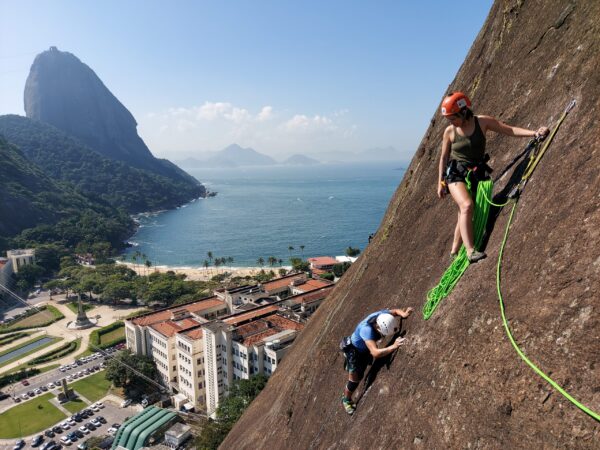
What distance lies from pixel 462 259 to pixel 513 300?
193 centimetres

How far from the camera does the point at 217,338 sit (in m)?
45.2

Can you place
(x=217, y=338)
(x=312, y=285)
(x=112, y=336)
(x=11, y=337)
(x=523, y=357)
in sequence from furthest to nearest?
(x=11, y=337) → (x=112, y=336) → (x=312, y=285) → (x=217, y=338) → (x=523, y=357)

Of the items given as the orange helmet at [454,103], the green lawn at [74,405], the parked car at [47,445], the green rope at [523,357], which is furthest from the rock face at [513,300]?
the green lawn at [74,405]

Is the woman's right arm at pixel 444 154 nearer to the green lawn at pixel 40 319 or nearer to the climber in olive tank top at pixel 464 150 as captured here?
the climber in olive tank top at pixel 464 150

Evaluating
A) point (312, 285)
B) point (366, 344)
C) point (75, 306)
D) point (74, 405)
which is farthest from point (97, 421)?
point (75, 306)

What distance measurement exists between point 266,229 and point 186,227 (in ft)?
139

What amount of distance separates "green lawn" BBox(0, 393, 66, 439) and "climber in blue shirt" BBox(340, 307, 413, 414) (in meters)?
54.6

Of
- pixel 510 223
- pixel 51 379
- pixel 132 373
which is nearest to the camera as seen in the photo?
pixel 510 223

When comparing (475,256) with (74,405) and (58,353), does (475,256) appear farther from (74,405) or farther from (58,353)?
(58,353)

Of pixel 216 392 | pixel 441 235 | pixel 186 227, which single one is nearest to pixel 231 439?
pixel 441 235

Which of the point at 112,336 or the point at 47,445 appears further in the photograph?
the point at 112,336

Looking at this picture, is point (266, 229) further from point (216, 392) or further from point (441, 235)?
point (441, 235)

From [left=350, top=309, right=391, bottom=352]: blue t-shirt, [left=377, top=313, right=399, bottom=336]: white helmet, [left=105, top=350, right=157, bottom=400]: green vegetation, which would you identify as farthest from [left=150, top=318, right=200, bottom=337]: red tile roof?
[left=377, top=313, right=399, bottom=336]: white helmet

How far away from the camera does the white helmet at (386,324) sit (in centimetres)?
759
